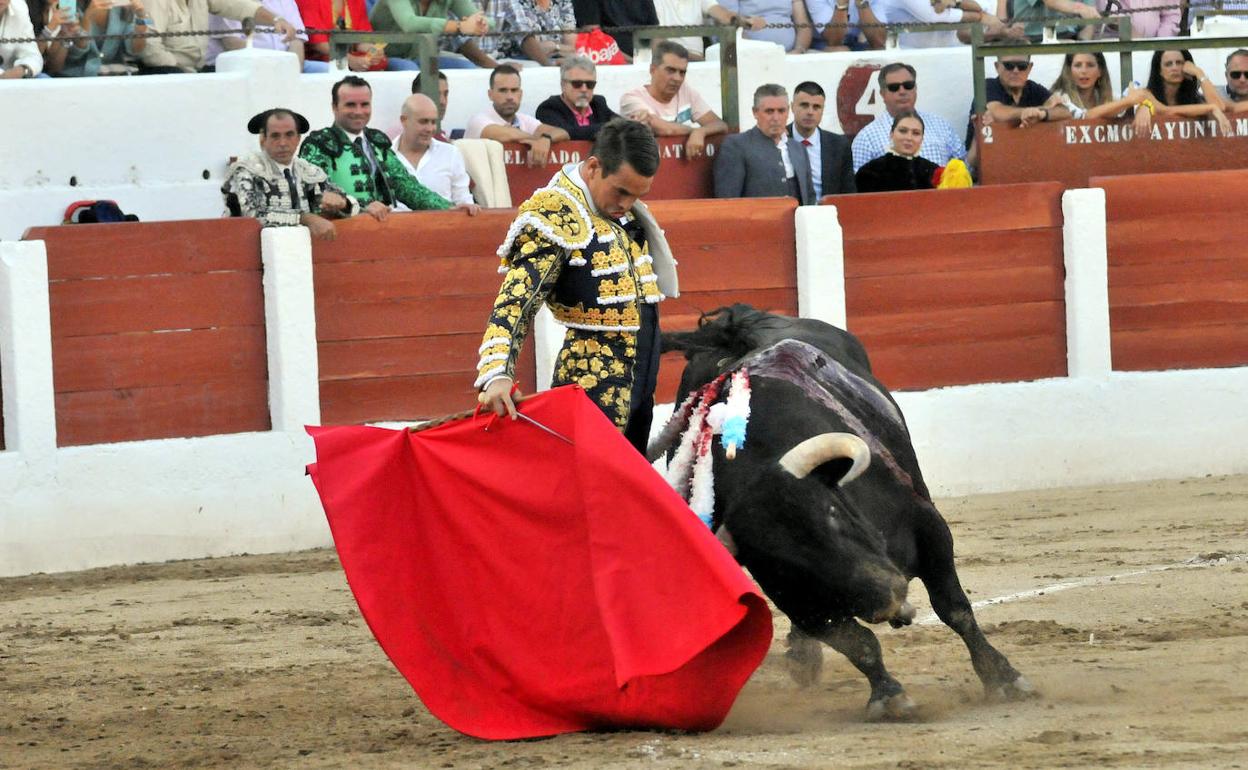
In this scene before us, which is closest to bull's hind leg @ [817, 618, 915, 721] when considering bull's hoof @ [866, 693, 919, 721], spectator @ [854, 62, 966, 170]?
bull's hoof @ [866, 693, 919, 721]

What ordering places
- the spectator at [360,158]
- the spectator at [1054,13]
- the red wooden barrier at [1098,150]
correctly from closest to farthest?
the spectator at [360,158], the red wooden barrier at [1098,150], the spectator at [1054,13]

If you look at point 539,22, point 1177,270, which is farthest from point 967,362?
point 539,22

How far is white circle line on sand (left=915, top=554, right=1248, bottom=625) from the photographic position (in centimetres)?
517

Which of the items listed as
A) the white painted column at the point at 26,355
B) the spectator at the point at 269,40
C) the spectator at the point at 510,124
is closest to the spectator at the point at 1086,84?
the spectator at the point at 510,124

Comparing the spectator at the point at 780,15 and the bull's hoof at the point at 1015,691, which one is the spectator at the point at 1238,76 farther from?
the bull's hoof at the point at 1015,691

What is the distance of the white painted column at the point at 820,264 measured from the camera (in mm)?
7504

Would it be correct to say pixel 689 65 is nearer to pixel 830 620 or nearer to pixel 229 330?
pixel 229 330

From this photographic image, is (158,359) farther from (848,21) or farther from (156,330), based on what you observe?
(848,21)

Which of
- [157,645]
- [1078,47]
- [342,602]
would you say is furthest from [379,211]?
[1078,47]

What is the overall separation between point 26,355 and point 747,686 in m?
3.09

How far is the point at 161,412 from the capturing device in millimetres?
6570

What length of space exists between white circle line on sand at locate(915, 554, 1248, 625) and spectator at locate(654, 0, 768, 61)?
176 inches

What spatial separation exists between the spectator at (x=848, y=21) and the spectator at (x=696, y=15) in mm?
444

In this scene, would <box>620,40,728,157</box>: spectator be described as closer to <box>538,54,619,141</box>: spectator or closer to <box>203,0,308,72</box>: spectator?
<box>538,54,619,141</box>: spectator
